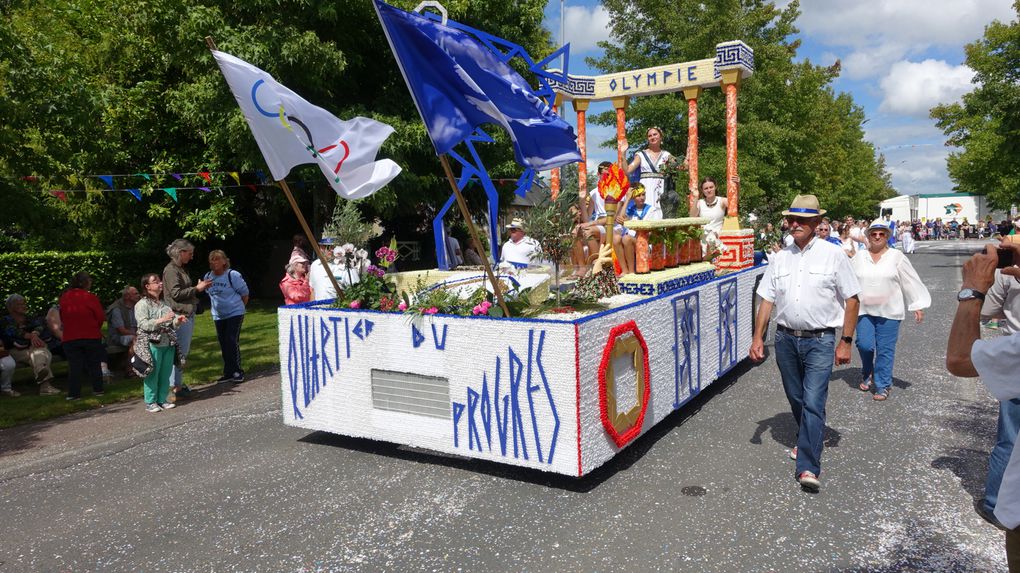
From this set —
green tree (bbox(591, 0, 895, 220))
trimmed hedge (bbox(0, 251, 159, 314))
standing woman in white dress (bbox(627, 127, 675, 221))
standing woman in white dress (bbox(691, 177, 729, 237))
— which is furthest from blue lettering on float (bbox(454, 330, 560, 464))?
green tree (bbox(591, 0, 895, 220))

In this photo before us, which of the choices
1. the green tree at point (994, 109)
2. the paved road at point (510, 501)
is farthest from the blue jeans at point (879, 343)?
the green tree at point (994, 109)

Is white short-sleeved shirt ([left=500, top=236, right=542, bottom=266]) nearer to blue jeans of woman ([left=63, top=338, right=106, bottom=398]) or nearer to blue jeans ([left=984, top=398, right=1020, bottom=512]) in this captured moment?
blue jeans ([left=984, top=398, right=1020, bottom=512])

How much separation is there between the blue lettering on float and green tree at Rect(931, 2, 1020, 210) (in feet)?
74.0

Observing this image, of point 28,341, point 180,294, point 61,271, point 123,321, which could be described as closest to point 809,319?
point 180,294

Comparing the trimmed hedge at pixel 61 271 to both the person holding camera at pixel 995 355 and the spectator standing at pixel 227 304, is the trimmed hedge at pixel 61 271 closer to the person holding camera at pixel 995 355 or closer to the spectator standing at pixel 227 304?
the spectator standing at pixel 227 304

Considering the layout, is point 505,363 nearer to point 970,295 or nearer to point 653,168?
→ point 970,295

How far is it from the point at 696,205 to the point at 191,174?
11.2 m

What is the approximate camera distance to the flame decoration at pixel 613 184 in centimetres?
621

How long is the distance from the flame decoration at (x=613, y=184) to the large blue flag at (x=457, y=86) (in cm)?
149

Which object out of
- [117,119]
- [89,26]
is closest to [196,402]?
[117,119]

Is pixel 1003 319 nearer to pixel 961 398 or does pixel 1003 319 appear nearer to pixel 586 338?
pixel 586 338

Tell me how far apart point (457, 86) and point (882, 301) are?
A: 475 centimetres

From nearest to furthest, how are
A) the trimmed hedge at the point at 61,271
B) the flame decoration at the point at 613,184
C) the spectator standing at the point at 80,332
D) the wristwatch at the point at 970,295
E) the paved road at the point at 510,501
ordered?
the wristwatch at the point at 970,295, the paved road at the point at 510,501, the flame decoration at the point at 613,184, the spectator standing at the point at 80,332, the trimmed hedge at the point at 61,271

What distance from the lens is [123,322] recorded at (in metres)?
9.24
